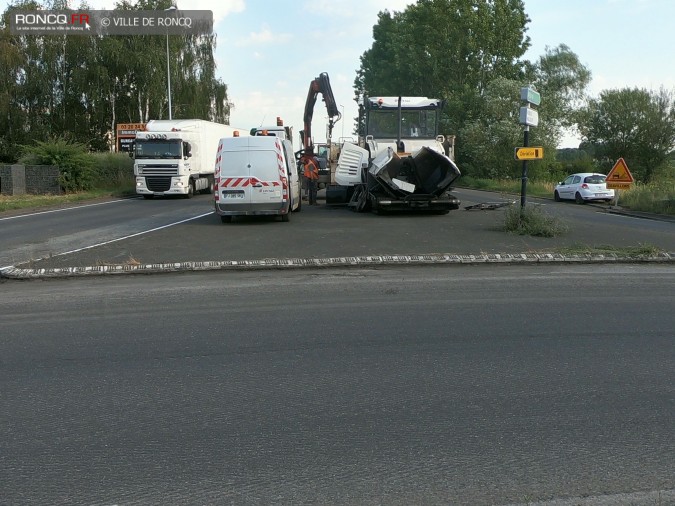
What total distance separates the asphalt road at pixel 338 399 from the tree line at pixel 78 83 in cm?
4673

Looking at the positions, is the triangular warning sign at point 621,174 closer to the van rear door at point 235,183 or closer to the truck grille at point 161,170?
the van rear door at point 235,183

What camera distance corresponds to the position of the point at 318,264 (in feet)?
37.9

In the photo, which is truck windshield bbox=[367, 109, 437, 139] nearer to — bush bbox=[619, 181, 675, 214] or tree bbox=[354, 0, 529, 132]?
bush bbox=[619, 181, 675, 214]

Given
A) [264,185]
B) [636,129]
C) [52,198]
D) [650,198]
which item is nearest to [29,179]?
[52,198]

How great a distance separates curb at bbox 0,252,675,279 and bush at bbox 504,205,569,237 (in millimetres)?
3048

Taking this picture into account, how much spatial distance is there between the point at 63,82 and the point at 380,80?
35470mm

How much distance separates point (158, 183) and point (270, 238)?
20.4 metres

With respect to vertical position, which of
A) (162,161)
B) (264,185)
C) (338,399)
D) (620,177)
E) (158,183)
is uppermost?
(162,161)

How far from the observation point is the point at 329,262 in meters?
11.7

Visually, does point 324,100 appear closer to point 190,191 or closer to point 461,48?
point 190,191

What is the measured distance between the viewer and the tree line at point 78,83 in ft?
166

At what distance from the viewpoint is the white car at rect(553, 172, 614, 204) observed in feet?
109

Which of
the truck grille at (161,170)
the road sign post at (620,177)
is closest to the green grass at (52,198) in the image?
the truck grille at (161,170)

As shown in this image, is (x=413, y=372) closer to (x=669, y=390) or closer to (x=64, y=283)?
(x=669, y=390)
